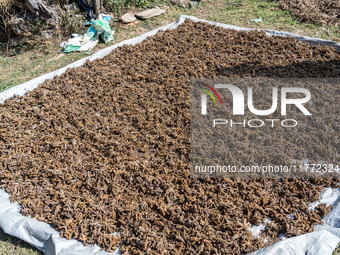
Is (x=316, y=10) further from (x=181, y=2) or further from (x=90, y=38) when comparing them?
(x=90, y=38)

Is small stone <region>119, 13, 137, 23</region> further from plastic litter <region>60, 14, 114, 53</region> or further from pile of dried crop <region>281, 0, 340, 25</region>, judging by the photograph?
pile of dried crop <region>281, 0, 340, 25</region>

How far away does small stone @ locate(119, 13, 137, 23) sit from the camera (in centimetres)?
788

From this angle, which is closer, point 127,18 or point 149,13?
point 127,18

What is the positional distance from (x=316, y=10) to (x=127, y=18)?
5.55 metres

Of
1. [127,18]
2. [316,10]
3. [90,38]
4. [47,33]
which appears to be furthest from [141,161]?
[316,10]

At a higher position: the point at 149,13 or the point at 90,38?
the point at 149,13

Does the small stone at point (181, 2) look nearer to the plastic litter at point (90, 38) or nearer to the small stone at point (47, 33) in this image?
the plastic litter at point (90, 38)

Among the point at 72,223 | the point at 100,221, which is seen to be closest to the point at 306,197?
the point at 100,221

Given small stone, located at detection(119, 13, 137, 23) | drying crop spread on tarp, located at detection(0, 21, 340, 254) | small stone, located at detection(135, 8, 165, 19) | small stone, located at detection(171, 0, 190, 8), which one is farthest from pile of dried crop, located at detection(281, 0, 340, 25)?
small stone, located at detection(119, 13, 137, 23)

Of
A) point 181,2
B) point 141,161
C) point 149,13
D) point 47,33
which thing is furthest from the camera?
point 181,2

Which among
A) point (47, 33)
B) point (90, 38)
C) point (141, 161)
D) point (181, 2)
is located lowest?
point (141, 161)


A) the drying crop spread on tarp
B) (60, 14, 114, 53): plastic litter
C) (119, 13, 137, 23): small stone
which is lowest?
the drying crop spread on tarp

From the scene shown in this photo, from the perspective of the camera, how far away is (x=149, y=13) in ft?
27.1

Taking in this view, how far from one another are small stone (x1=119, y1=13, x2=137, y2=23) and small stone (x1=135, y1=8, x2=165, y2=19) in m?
0.20
